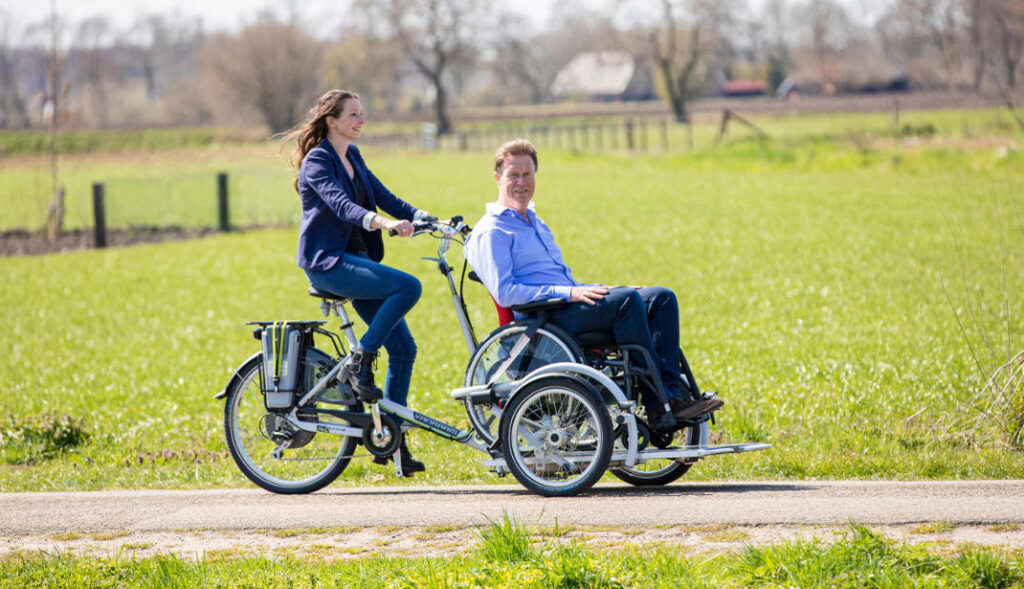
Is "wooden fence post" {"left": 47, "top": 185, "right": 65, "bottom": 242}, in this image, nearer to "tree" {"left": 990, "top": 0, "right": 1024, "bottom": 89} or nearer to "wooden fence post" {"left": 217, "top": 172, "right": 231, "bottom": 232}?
"wooden fence post" {"left": 217, "top": 172, "right": 231, "bottom": 232}

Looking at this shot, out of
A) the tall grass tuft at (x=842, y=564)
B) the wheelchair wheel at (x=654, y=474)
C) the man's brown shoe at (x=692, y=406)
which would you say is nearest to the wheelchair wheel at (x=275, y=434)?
the wheelchair wheel at (x=654, y=474)

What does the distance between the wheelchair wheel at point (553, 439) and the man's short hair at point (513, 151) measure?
47.6 inches

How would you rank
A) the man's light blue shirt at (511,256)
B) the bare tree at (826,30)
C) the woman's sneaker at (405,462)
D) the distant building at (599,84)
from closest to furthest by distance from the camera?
the man's light blue shirt at (511,256), the woman's sneaker at (405,462), the bare tree at (826,30), the distant building at (599,84)

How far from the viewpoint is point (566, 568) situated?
4055mm

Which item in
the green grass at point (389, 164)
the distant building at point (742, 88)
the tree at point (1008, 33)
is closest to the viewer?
the green grass at point (389, 164)

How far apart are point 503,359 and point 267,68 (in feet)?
232

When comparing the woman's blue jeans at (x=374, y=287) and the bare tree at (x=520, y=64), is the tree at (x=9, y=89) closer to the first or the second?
the bare tree at (x=520, y=64)

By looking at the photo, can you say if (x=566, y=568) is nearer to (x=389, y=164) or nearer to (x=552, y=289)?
(x=552, y=289)

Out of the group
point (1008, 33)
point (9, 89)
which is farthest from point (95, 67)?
point (1008, 33)

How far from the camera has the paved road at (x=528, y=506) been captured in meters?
4.84

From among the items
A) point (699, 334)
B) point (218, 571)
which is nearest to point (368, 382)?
point (218, 571)

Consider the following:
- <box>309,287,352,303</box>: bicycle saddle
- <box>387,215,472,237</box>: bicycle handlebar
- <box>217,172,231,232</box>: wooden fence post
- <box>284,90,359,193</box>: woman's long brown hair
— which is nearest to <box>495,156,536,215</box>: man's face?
<box>387,215,472,237</box>: bicycle handlebar

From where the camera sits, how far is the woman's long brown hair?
6.07 meters

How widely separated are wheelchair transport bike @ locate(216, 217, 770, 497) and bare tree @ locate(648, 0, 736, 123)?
71.0m
